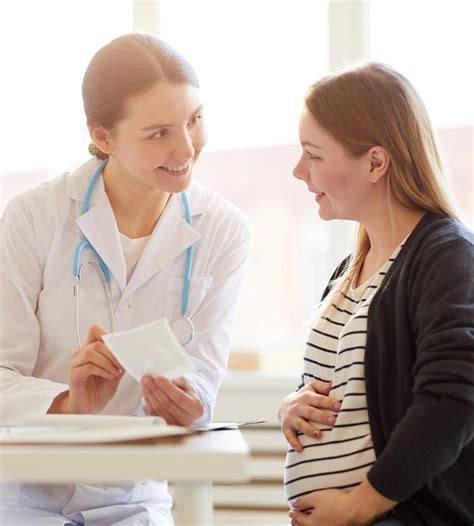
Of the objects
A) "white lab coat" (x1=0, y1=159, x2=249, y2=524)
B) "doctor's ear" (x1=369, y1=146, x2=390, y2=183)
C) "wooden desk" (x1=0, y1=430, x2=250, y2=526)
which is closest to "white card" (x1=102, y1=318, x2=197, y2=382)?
"wooden desk" (x1=0, y1=430, x2=250, y2=526)

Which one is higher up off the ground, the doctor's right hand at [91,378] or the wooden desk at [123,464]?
the wooden desk at [123,464]

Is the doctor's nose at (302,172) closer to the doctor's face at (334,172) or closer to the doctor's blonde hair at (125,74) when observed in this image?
the doctor's face at (334,172)

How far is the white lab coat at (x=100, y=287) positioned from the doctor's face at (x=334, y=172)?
34cm

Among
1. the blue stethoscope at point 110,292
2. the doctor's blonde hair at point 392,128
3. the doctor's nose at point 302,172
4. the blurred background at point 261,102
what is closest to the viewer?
the doctor's blonde hair at point 392,128

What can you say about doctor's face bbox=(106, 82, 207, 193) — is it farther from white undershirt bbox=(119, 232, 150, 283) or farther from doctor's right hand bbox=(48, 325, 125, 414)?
doctor's right hand bbox=(48, 325, 125, 414)

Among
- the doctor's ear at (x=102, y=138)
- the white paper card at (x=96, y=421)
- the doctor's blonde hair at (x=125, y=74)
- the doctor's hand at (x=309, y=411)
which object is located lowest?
the doctor's hand at (x=309, y=411)

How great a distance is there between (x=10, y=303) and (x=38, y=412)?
316mm

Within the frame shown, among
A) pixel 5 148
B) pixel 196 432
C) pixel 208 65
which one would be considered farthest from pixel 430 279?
pixel 5 148

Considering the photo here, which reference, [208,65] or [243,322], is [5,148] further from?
[243,322]

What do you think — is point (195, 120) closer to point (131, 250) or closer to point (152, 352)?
point (131, 250)

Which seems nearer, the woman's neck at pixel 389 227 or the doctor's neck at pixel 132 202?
the woman's neck at pixel 389 227

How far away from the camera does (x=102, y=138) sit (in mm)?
1956

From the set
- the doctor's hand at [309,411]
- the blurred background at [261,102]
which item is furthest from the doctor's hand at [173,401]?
the blurred background at [261,102]

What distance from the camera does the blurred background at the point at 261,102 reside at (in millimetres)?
2986
